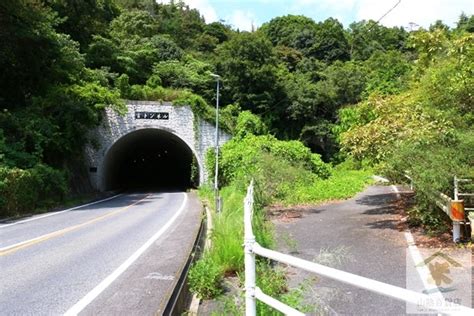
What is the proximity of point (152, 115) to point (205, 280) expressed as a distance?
2618 centimetres

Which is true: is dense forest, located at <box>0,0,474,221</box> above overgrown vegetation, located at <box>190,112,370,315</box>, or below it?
above

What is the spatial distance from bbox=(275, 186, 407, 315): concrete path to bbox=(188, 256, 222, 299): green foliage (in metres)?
1.17

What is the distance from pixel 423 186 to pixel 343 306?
494cm

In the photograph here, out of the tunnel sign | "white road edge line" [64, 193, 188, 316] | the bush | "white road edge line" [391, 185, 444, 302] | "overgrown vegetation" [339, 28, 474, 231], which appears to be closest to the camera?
"white road edge line" [64, 193, 188, 316]

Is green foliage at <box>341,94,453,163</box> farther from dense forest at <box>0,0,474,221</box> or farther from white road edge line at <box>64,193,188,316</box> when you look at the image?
white road edge line at <box>64,193,188,316</box>

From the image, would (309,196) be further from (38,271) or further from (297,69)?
(297,69)

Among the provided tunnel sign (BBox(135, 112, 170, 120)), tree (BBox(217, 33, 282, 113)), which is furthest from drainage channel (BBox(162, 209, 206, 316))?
tree (BBox(217, 33, 282, 113))

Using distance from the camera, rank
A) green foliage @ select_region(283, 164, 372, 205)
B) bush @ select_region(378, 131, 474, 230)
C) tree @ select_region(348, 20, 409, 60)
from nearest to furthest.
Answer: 1. bush @ select_region(378, 131, 474, 230)
2. green foliage @ select_region(283, 164, 372, 205)
3. tree @ select_region(348, 20, 409, 60)

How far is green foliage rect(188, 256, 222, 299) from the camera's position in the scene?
20.2 feet

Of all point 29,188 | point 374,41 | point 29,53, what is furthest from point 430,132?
point 374,41

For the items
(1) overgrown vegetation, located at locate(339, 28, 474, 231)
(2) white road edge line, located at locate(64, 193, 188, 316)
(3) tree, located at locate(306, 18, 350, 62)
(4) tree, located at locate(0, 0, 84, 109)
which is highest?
(3) tree, located at locate(306, 18, 350, 62)

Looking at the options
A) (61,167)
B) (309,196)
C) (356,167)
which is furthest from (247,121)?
(309,196)

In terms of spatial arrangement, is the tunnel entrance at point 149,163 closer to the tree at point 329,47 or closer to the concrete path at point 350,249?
the concrete path at point 350,249

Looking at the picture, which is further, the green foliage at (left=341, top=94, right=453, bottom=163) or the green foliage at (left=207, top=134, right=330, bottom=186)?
the green foliage at (left=207, top=134, right=330, bottom=186)
